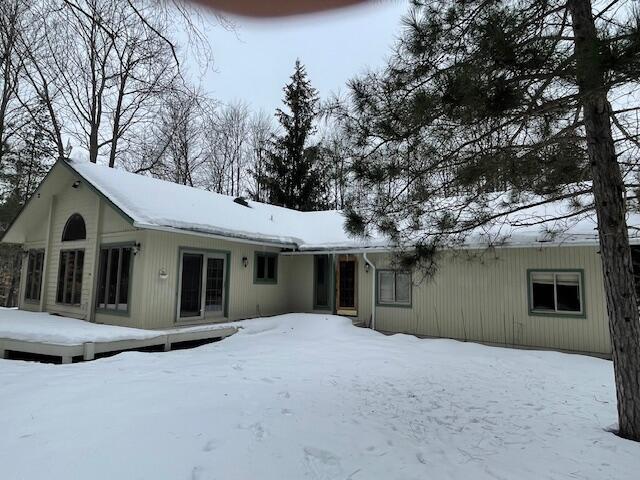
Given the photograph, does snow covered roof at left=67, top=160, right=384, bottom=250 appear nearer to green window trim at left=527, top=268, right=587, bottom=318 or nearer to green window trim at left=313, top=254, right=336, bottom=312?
green window trim at left=313, top=254, right=336, bottom=312

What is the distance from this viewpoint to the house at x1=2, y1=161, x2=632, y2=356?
8.82m

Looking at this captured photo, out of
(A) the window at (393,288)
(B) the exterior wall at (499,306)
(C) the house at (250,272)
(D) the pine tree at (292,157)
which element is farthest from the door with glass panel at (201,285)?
(D) the pine tree at (292,157)

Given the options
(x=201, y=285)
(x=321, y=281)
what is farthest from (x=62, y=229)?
(x=321, y=281)

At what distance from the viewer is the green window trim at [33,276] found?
1226 cm

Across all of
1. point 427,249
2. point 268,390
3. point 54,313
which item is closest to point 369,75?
point 427,249

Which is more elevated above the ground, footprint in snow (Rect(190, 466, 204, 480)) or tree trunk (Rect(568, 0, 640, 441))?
tree trunk (Rect(568, 0, 640, 441))

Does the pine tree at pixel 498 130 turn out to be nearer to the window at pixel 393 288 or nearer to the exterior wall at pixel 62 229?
the window at pixel 393 288

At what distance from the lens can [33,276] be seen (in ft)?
41.5

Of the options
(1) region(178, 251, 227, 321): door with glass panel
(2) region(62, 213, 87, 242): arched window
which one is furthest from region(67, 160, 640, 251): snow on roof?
(2) region(62, 213, 87, 242): arched window

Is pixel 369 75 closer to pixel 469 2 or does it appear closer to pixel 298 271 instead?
pixel 469 2

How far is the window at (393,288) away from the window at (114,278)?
6401mm

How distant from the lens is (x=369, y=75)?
171 inches

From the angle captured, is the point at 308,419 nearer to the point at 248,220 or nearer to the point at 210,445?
the point at 210,445

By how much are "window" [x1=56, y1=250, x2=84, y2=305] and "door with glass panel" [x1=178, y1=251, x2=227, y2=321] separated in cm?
286
